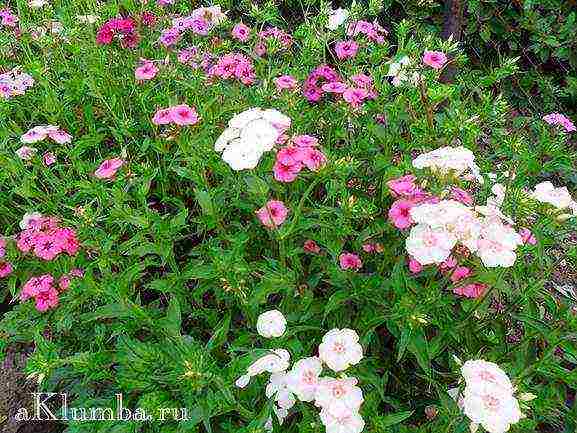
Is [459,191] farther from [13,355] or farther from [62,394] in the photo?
[13,355]

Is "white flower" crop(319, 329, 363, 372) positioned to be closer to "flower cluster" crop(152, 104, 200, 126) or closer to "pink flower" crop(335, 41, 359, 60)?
"flower cluster" crop(152, 104, 200, 126)

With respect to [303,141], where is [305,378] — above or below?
below

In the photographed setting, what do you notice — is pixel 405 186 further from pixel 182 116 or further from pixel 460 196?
pixel 182 116

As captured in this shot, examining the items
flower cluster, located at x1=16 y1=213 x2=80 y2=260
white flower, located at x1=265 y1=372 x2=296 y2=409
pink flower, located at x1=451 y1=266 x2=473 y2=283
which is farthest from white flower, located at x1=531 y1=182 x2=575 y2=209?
flower cluster, located at x1=16 y1=213 x2=80 y2=260

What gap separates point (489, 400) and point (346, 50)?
1.76 m

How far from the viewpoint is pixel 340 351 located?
70.7 inches

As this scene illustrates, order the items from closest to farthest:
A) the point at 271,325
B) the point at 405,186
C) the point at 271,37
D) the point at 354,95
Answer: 1. the point at 271,325
2. the point at 405,186
3. the point at 354,95
4. the point at 271,37

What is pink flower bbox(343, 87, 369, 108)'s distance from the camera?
8.00ft

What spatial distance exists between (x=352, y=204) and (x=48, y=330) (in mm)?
1487

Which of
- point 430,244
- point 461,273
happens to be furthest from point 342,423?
point 461,273

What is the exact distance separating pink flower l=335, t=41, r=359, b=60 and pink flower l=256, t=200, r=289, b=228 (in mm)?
989

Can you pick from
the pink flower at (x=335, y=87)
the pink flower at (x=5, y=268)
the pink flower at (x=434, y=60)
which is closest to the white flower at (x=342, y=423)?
the pink flower at (x=335, y=87)

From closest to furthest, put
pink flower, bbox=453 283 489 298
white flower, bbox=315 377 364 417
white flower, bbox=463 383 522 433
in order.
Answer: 1. white flower, bbox=463 383 522 433
2. white flower, bbox=315 377 364 417
3. pink flower, bbox=453 283 489 298

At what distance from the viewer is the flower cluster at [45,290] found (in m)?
2.36
